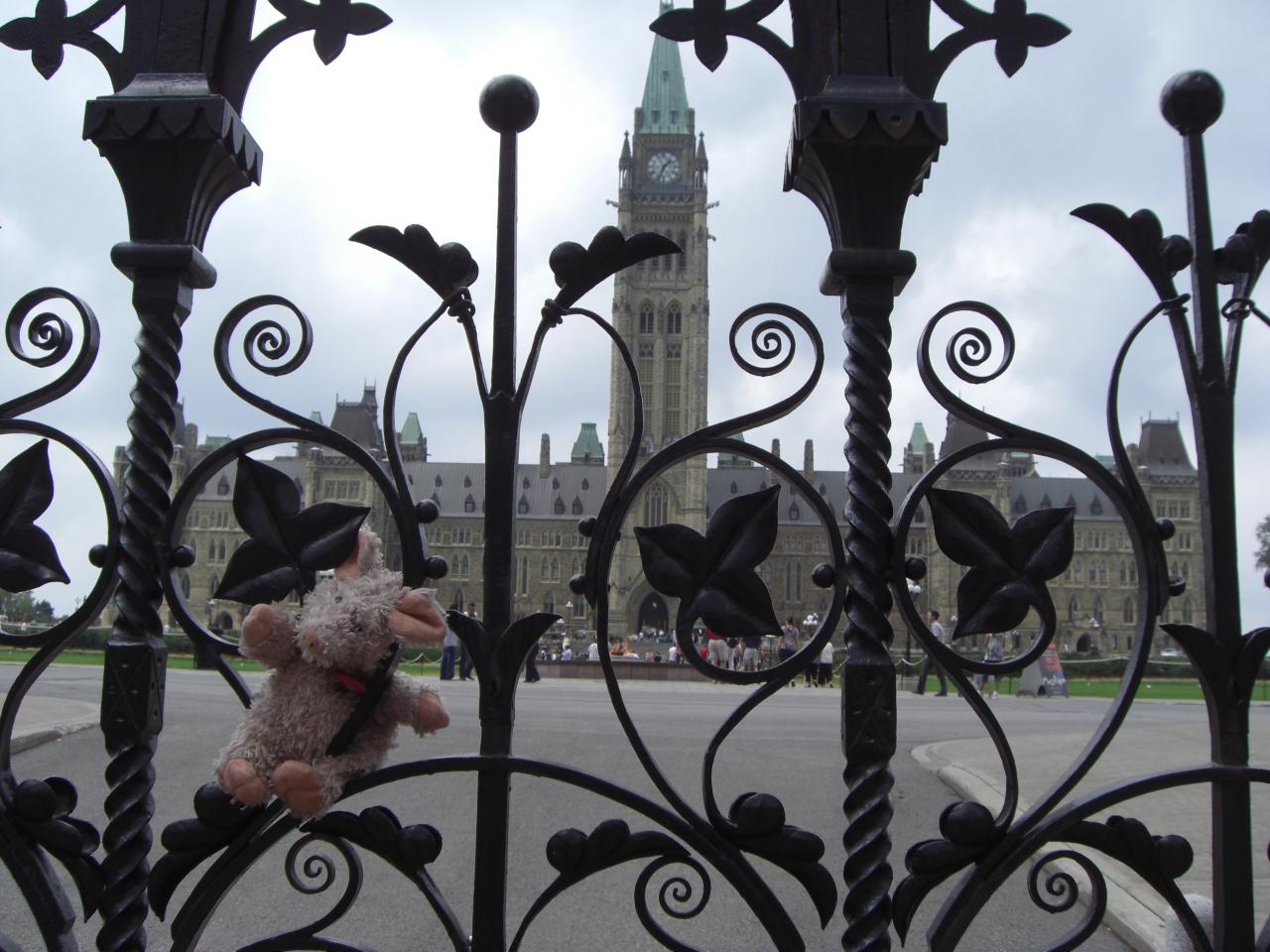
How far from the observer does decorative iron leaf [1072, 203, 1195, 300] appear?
1.60 metres

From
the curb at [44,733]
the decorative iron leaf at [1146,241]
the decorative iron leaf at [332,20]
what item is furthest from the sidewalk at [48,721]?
the decorative iron leaf at [1146,241]

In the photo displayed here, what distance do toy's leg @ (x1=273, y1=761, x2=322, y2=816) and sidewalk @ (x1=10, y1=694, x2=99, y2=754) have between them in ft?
17.0

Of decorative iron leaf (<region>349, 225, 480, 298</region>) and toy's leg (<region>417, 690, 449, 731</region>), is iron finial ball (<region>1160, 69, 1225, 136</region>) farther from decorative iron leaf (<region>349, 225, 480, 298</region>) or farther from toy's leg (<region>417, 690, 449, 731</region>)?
toy's leg (<region>417, 690, 449, 731</region>)

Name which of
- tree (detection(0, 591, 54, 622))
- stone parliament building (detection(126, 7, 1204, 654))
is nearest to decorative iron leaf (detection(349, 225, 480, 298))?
tree (detection(0, 591, 54, 622))

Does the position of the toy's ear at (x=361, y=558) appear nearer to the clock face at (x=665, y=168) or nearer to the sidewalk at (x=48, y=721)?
the sidewalk at (x=48, y=721)

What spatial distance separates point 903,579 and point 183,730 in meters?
7.02

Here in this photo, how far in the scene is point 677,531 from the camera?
146cm

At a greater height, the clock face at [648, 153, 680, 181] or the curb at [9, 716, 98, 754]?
the clock face at [648, 153, 680, 181]

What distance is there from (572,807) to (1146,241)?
4.17m

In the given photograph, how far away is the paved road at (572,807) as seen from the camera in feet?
10.8

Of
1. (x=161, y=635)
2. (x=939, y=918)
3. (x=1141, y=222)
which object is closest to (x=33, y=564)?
(x=161, y=635)

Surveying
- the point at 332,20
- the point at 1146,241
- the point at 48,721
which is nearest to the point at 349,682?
the point at 332,20

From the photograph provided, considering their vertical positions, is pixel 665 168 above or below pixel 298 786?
above

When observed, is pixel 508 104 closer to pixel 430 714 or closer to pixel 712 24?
pixel 712 24
